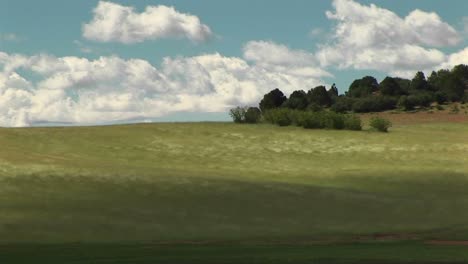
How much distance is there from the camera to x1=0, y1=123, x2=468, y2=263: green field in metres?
35.8

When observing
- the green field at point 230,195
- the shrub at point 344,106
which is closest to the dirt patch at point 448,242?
the green field at point 230,195

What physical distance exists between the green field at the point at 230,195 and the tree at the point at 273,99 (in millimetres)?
92902

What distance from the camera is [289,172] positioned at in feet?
233

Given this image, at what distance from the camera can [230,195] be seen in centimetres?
5366

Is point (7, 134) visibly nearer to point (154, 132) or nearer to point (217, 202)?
point (154, 132)

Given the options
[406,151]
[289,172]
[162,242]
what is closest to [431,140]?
[406,151]

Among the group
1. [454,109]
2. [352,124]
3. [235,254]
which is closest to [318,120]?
[352,124]

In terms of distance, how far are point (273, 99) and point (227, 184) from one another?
131m

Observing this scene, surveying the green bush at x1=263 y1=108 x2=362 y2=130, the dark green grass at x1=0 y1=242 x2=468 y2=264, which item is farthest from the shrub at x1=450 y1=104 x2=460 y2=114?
the dark green grass at x1=0 y1=242 x2=468 y2=264

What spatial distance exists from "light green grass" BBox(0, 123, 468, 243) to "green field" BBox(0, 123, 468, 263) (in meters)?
0.14

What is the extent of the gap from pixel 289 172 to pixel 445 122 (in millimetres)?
63669

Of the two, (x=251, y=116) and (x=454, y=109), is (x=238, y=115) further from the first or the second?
(x=454, y=109)

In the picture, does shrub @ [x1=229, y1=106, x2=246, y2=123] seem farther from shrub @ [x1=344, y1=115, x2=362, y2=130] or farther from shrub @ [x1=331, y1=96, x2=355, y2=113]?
shrub @ [x1=331, y1=96, x2=355, y2=113]

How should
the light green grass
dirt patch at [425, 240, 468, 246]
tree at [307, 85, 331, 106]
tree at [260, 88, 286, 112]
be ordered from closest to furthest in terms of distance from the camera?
1. dirt patch at [425, 240, 468, 246]
2. the light green grass
3. tree at [260, 88, 286, 112]
4. tree at [307, 85, 331, 106]
